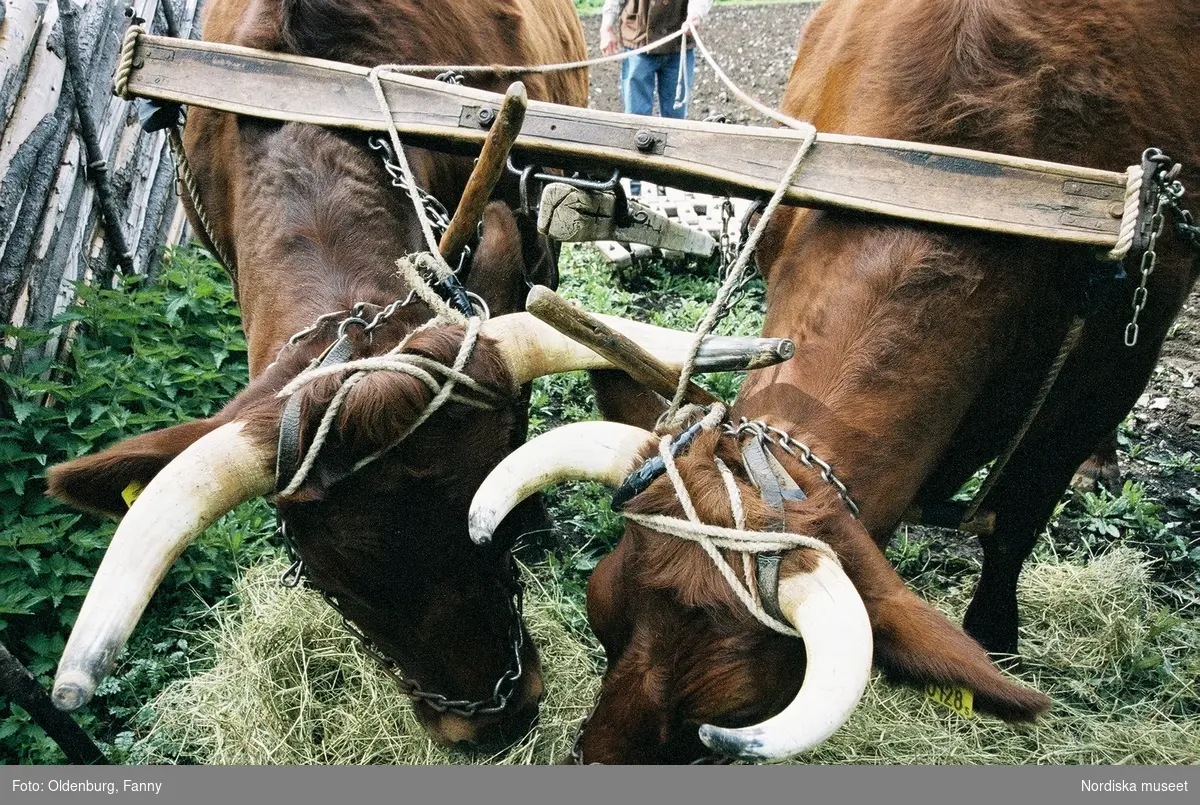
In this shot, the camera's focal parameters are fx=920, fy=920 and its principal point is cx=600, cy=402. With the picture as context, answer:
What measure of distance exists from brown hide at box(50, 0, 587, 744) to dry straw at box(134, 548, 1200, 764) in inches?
22.5

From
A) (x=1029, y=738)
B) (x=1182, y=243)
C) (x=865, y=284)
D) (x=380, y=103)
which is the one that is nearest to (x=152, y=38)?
(x=380, y=103)

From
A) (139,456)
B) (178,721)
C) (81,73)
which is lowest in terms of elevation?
(178,721)

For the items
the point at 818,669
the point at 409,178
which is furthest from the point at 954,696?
the point at 409,178

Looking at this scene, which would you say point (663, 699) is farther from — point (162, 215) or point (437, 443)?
point (162, 215)

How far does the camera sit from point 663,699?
204 cm

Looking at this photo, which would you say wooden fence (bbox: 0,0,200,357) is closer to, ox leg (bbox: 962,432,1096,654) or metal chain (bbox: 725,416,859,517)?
metal chain (bbox: 725,416,859,517)

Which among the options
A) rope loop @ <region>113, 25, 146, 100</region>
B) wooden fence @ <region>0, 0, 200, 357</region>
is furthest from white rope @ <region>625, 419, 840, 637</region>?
wooden fence @ <region>0, 0, 200, 357</region>

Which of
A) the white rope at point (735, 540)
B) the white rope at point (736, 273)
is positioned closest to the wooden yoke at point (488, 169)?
the white rope at point (736, 273)

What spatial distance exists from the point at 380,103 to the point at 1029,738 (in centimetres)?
323

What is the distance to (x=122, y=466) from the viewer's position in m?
2.30

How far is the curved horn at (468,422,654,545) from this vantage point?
1989mm

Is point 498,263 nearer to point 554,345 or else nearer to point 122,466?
point 554,345

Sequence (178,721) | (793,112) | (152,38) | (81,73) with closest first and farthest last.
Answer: (152,38) → (793,112) → (178,721) → (81,73)

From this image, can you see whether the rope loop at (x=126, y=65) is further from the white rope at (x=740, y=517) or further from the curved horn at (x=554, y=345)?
the white rope at (x=740, y=517)
